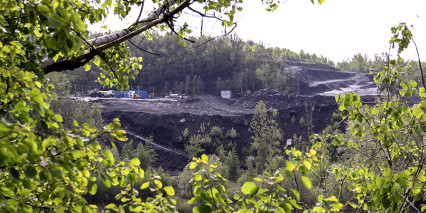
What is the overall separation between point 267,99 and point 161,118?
1357 cm

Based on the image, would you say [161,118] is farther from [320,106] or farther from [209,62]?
[209,62]

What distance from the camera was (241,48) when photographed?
177ft

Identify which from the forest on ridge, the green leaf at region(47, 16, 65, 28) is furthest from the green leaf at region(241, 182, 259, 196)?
the green leaf at region(47, 16, 65, 28)

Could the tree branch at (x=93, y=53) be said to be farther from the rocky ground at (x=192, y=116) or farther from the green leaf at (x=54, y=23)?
the rocky ground at (x=192, y=116)

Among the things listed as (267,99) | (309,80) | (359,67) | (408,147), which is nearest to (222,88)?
(267,99)

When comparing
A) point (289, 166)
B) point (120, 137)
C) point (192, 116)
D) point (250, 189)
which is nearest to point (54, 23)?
point (120, 137)

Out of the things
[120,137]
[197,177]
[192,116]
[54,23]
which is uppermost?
[54,23]

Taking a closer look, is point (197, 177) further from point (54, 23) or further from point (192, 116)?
point (192, 116)

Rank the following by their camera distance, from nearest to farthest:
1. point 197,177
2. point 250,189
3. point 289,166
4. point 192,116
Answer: point 250,189, point 289,166, point 197,177, point 192,116

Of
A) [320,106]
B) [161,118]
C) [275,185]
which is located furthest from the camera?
[320,106]

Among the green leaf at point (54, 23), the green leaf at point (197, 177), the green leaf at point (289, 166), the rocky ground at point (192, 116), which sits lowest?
the rocky ground at point (192, 116)

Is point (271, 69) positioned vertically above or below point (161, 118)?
above

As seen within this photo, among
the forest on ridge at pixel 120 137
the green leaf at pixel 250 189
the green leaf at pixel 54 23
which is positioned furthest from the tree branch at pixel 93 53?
→ the green leaf at pixel 250 189

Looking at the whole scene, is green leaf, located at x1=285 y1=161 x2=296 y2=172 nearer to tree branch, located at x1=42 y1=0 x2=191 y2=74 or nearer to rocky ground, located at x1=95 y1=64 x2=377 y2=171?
tree branch, located at x1=42 y1=0 x2=191 y2=74
